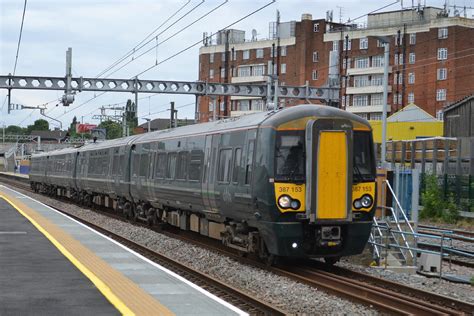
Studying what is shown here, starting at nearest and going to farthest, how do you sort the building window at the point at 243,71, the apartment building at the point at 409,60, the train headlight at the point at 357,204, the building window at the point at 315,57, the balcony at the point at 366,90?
1. the train headlight at the point at 357,204
2. the apartment building at the point at 409,60
3. the balcony at the point at 366,90
4. the building window at the point at 315,57
5. the building window at the point at 243,71

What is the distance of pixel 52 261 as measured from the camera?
523 inches

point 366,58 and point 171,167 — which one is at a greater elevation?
point 366,58

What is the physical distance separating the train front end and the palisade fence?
1443 cm

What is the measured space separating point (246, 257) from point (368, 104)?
66.4 meters

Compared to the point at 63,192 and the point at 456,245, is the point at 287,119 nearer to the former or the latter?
the point at 456,245

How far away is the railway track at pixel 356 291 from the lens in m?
10.1

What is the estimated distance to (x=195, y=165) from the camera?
57.9ft

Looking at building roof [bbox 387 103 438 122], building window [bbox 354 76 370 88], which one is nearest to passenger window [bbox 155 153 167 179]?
building roof [bbox 387 103 438 122]

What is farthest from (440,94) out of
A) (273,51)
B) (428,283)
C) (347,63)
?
(428,283)

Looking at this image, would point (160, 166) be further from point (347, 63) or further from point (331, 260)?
point (347, 63)

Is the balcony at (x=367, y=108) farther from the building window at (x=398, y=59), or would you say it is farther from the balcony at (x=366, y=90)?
the building window at (x=398, y=59)

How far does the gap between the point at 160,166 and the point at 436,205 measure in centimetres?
1442

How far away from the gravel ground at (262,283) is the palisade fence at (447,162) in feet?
40.2

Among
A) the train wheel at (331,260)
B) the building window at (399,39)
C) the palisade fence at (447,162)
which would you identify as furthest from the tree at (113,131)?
the train wheel at (331,260)
